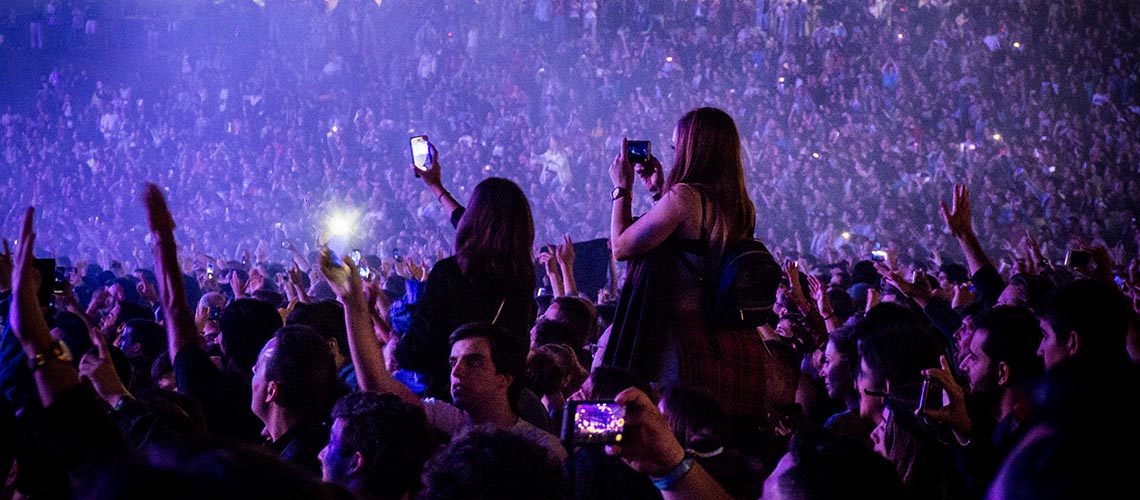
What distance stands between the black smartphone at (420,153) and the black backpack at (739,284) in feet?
5.43

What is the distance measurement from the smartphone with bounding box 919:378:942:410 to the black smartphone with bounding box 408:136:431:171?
259cm

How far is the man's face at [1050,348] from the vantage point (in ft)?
10.9

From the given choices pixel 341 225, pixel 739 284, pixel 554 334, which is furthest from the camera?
pixel 341 225

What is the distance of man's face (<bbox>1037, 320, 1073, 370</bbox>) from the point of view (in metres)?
3.32

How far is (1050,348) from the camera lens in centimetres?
335

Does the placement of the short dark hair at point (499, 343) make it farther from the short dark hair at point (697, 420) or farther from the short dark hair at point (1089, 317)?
the short dark hair at point (1089, 317)

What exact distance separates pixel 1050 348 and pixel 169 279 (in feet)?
9.73

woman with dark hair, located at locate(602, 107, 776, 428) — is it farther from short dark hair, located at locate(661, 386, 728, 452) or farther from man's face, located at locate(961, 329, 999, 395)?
man's face, located at locate(961, 329, 999, 395)

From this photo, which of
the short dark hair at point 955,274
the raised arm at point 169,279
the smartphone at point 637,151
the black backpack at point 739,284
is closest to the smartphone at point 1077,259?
the short dark hair at point 955,274

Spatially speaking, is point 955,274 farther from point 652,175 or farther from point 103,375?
point 103,375

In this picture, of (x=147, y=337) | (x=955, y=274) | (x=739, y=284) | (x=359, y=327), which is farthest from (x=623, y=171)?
(x=955, y=274)

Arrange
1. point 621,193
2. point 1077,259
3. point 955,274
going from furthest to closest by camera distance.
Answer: point 955,274 → point 1077,259 → point 621,193

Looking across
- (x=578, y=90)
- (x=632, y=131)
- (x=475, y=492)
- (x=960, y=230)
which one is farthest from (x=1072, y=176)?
(x=475, y=492)

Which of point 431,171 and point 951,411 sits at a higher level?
point 431,171
